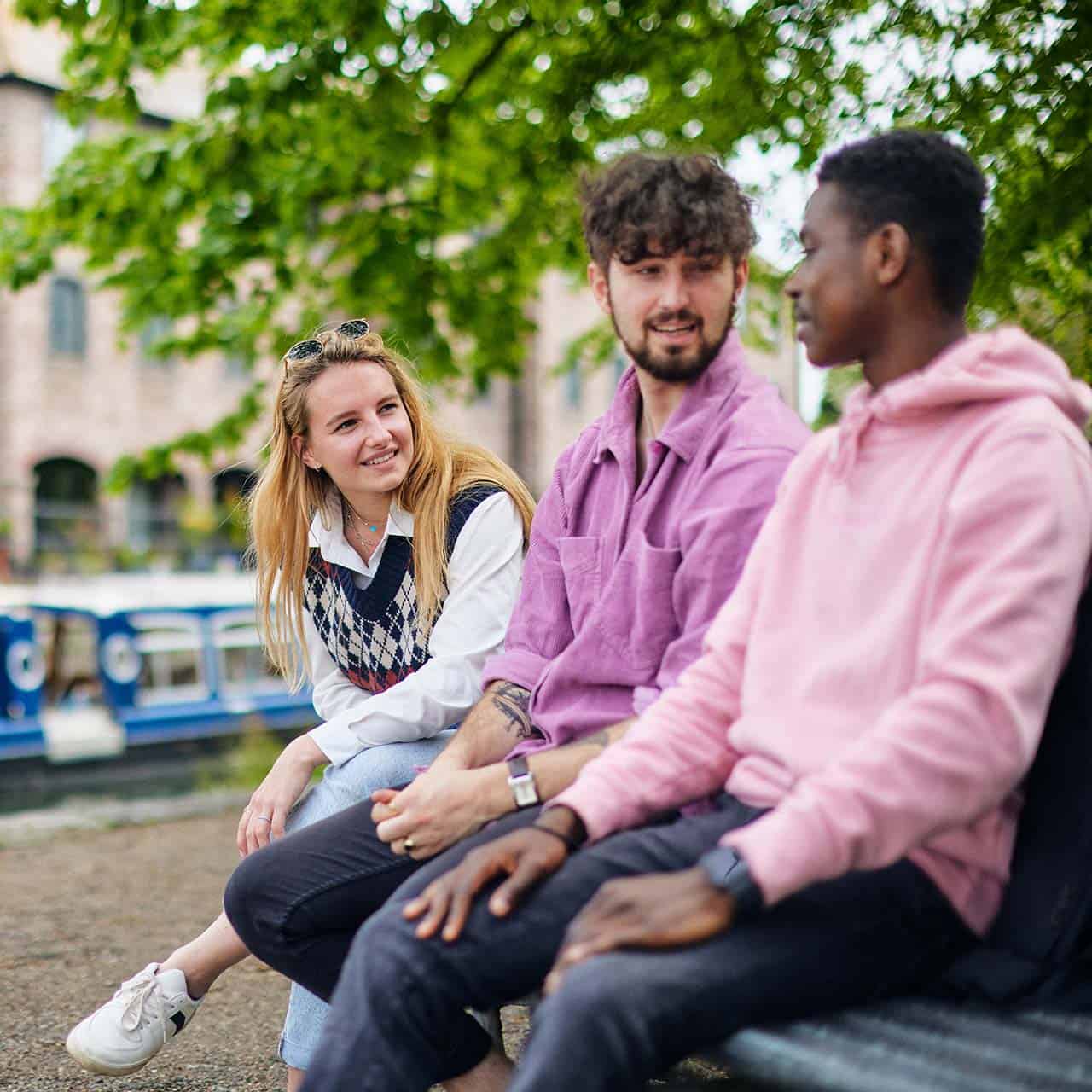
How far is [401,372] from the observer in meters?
3.19

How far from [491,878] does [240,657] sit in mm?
13433

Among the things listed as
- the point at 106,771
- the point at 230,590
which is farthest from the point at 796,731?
the point at 230,590

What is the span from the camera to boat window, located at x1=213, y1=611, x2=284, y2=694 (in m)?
14.6

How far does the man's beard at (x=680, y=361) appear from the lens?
2400 mm

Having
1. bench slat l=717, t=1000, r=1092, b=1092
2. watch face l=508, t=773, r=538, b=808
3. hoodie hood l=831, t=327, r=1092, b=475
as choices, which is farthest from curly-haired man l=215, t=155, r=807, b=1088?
Answer: bench slat l=717, t=1000, r=1092, b=1092

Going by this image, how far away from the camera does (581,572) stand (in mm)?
2502

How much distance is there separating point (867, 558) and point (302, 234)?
20.8 feet

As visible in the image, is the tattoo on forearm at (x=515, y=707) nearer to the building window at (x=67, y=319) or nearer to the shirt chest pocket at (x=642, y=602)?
the shirt chest pocket at (x=642, y=602)

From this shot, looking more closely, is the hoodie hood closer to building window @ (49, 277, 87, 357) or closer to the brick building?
the brick building

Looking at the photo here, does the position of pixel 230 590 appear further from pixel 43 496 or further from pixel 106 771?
pixel 43 496

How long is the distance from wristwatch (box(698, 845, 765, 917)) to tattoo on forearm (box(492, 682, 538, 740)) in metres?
0.85

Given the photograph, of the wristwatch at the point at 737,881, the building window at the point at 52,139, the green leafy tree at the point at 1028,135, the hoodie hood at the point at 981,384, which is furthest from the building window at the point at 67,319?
the wristwatch at the point at 737,881

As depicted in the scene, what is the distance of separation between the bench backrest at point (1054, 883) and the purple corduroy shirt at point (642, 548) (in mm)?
574

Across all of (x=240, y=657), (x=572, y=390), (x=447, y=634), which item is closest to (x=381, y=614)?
(x=447, y=634)
